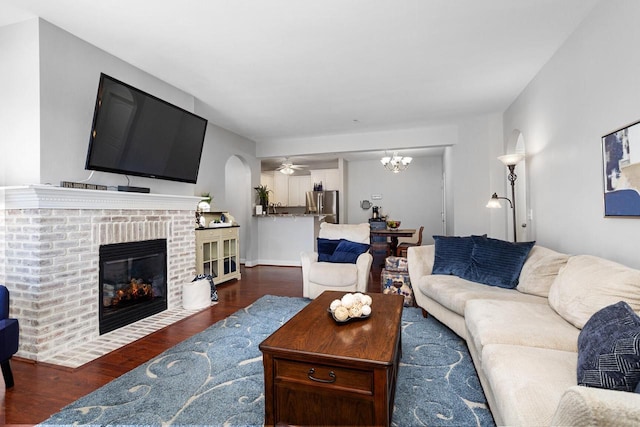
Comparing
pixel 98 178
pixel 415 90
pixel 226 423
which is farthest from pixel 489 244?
pixel 98 178

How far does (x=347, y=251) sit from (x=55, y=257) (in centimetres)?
293

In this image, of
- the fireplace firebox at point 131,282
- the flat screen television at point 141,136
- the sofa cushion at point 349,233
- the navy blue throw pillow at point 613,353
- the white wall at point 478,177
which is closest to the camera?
the navy blue throw pillow at point 613,353

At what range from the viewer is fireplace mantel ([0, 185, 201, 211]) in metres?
2.40

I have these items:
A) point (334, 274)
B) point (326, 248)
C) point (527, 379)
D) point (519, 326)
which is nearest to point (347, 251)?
point (326, 248)

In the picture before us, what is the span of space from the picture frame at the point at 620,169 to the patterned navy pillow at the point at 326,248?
275 centimetres

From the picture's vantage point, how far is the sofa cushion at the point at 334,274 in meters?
3.77

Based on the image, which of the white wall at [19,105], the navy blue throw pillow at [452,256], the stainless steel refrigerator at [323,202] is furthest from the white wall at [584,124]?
the stainless steel refrigerator at [323,202]

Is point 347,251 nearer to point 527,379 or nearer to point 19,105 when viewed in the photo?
point 527,379

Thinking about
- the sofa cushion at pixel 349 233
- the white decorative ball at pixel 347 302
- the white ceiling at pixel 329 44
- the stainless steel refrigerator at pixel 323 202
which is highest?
the white ceiling at pixel 329 44

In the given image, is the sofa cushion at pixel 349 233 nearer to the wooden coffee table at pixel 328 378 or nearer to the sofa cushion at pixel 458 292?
the sofa cushion at pixel 458 292

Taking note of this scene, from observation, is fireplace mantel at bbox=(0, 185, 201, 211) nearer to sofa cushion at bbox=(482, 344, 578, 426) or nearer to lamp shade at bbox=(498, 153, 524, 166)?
sofa cushion at bbox=(482, 344, 578, 426)

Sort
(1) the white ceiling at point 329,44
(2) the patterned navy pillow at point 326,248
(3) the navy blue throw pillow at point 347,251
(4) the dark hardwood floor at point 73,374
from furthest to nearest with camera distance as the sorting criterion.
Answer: (2) the patterned navy pillow at point 326,248, (3) the navy blue throw pillow at point 347,251, (1) the white ceiling at point 329,44, (4) the dark hardwood floor at point 73,374

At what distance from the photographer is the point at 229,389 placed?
6.57 feet

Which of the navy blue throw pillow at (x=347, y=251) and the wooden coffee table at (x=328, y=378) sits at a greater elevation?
the navy blue throw pillow at (x=347, y=251)
